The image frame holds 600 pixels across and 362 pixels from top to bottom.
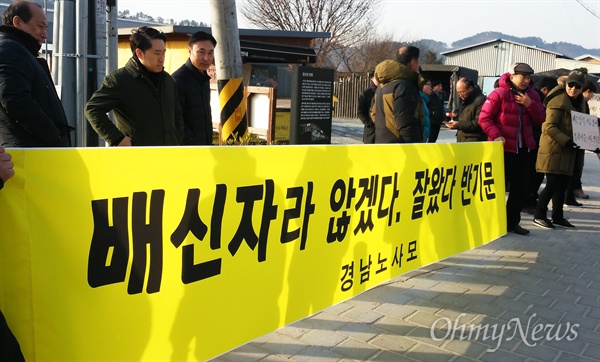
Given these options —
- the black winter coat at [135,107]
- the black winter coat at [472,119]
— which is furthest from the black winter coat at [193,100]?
the black winter coat at [472,119]

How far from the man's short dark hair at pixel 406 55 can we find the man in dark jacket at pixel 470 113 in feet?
7.01

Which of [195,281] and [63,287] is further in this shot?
[195,281]

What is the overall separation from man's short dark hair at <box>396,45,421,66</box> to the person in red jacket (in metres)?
1.36

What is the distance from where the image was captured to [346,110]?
26156 millimetres

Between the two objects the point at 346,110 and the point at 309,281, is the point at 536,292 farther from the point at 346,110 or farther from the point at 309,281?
the point at 346,110

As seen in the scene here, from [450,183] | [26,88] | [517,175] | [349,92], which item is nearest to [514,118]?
[517,175]

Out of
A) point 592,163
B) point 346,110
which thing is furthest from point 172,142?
point 346,110

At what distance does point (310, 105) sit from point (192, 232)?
5.82 meters

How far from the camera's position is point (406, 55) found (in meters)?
5.54

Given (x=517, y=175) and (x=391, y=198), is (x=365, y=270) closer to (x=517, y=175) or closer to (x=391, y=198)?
(x=391, y=198)

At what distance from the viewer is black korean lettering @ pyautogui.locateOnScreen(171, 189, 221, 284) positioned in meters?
2.58

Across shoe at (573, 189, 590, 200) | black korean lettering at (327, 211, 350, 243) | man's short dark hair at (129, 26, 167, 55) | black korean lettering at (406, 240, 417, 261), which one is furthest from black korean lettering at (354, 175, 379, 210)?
shoe at (573, 189, 590, 200)

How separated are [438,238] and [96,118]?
2.71 metres

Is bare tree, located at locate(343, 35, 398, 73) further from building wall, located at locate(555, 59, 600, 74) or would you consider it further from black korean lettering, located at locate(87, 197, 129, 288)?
black korean lettering, located at locate(87, 197, 129, 288)
